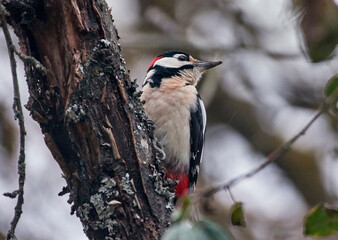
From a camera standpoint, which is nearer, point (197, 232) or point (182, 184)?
point (197, 232)

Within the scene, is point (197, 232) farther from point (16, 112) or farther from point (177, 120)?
point (177, 120)

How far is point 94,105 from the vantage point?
261 centimetres

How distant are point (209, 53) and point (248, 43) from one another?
41 centimetres

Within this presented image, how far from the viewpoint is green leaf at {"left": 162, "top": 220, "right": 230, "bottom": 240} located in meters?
1.58

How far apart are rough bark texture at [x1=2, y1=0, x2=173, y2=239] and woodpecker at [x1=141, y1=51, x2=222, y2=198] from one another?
1.30 m

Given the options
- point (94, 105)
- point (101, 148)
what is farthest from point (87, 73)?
point (101, 148)

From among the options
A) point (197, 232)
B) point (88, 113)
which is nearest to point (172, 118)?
point (88, 113)

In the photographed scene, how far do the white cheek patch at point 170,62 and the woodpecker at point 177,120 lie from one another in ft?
0.29

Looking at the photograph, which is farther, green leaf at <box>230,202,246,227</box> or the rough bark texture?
the rough bark texture

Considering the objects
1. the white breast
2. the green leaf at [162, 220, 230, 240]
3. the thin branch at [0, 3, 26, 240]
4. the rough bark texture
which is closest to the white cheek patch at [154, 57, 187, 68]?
the white breast

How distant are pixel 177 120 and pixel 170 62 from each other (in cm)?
69

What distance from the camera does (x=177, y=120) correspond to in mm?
→ 4078

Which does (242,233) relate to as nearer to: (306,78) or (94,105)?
(306,78)

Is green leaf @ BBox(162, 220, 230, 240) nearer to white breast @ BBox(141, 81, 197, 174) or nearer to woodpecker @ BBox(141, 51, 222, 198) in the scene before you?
woodpecker @ BBox(141, 51, 222, 198)
